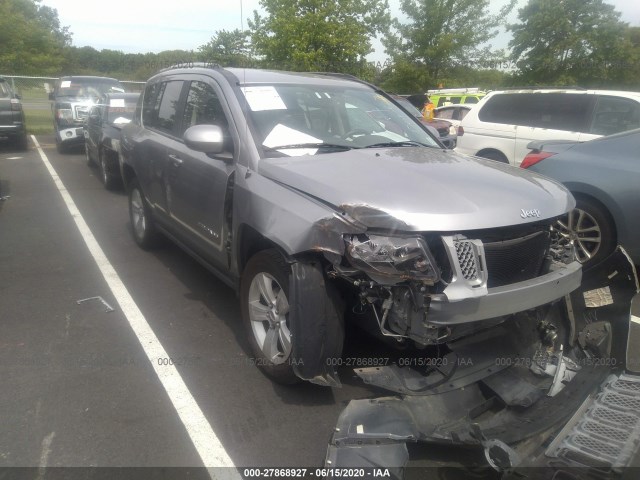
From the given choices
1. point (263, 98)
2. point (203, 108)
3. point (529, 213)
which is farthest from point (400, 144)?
point (203, 108)

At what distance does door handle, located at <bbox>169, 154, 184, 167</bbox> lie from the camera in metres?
4.25

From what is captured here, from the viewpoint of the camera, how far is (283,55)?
16.6 metres

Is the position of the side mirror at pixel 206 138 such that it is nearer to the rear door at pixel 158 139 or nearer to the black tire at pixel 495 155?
the rear door at pixel 158 139

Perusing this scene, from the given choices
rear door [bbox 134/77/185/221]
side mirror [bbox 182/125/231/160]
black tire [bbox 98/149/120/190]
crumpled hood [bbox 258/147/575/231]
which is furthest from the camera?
black tire [bbox 98/149/120/190]

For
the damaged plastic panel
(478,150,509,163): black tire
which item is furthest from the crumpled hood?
(478,150,509,163): black tire

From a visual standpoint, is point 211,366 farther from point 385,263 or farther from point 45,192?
point 45,192

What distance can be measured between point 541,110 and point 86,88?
12145 mm

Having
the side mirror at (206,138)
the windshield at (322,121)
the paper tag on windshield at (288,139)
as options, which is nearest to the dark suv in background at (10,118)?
the windshield at (322,121)

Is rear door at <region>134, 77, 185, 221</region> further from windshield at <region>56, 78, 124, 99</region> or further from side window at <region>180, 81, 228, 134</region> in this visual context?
windshield at <region>56, 78, 124, 99</region>

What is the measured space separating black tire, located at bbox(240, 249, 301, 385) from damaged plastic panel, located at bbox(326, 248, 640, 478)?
0.59m

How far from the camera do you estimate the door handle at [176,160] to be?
4.25m

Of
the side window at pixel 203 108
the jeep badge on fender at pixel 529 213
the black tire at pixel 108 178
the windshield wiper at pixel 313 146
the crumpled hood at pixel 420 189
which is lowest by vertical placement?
the black tire at pixel 108 178

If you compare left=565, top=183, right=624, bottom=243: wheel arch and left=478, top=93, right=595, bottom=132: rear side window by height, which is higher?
left=478, top=93, right=595, bottom=132: rear side window

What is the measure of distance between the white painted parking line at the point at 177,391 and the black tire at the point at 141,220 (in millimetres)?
465
